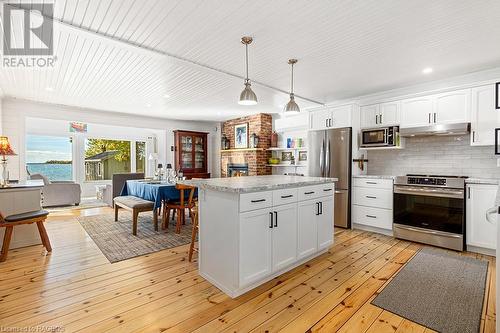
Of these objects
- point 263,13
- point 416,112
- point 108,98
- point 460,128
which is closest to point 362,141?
point 416,112

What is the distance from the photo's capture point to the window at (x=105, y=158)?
24.1ft

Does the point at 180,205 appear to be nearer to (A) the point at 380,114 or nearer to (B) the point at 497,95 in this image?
(A) the point at 380,114

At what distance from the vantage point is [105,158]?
7.61 m

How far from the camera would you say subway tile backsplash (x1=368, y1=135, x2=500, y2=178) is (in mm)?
3520

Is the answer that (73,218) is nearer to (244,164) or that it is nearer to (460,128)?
(244,164)

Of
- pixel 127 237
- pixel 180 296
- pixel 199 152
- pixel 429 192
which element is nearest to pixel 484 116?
pixel 429 192

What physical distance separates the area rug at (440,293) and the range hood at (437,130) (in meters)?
1.73

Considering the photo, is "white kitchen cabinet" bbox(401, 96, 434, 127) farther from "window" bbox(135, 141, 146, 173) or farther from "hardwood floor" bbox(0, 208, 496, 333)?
"window" bbox(135, 141, 146, 173)

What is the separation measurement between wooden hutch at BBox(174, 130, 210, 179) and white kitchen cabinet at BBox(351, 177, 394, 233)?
5.04 m

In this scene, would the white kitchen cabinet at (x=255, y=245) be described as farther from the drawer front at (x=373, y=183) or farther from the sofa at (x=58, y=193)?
the sofa at (x=58, y=193)

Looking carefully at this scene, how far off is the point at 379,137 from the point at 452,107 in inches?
40.5

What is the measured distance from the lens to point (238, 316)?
1872 millimetres

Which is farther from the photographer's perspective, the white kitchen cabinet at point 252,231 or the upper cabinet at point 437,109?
the upper cabinet at point 437,109

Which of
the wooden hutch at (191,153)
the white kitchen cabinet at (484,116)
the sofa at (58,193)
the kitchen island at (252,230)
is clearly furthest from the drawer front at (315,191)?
the sofa at (58,193)
